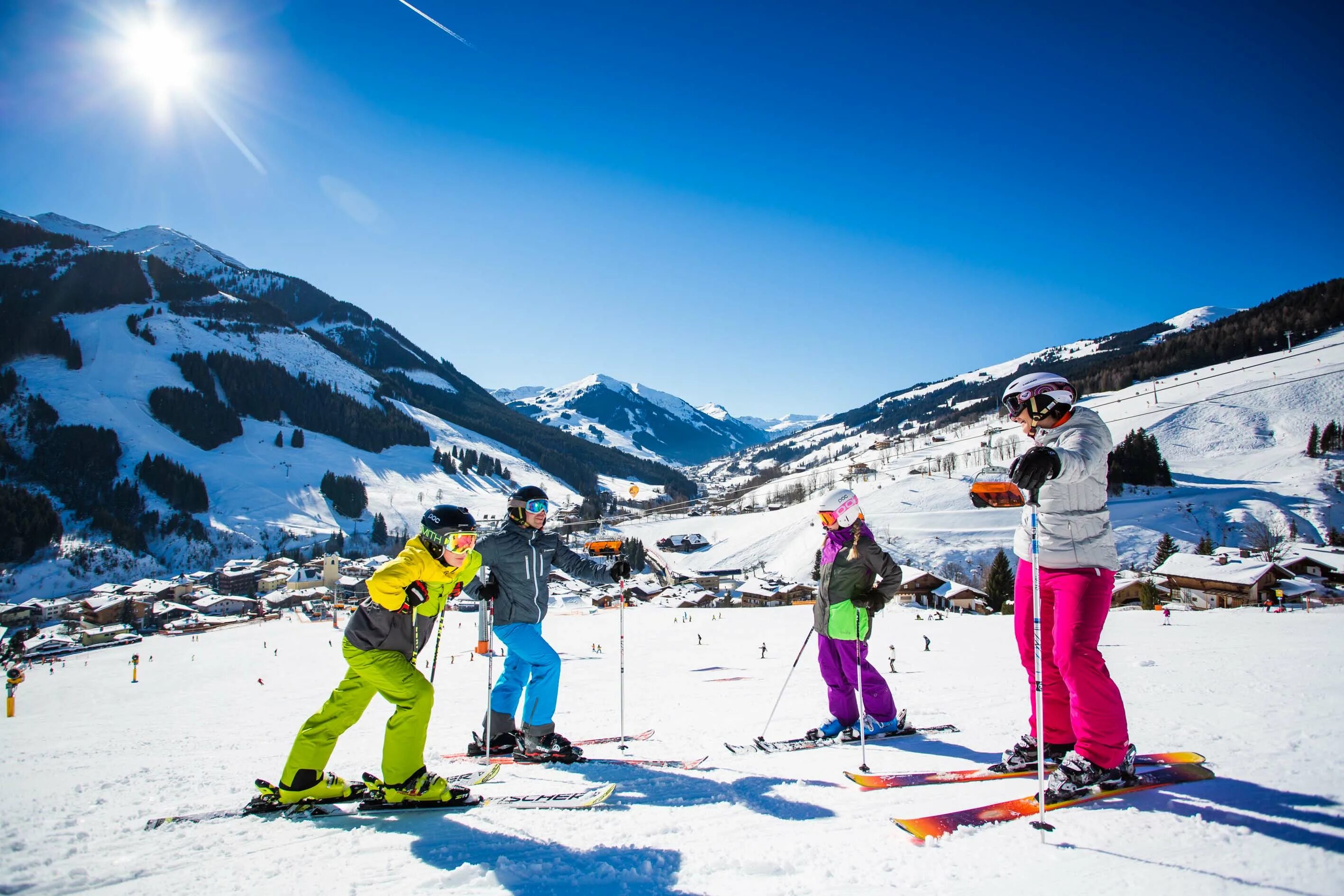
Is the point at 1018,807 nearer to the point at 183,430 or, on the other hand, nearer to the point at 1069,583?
the point at 1069,583

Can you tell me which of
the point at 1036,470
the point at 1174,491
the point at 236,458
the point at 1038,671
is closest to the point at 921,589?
the point at 1038,671

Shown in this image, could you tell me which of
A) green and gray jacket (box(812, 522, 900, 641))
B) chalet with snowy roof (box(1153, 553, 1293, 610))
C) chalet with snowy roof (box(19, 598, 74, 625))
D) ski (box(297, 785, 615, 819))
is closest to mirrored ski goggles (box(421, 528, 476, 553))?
ski (box(297, 785, 615, 819))

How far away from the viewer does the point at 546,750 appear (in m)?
Result: 4.93

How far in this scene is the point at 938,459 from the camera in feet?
410

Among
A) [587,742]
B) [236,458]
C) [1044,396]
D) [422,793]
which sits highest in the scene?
[236,458]

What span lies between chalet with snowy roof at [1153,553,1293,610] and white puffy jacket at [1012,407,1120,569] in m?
43.3

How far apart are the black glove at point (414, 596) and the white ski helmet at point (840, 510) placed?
10.8ft

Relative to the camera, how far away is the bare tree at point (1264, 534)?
203 feet

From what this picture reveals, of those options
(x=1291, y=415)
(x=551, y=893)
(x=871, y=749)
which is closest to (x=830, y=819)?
(x=551, y=893)

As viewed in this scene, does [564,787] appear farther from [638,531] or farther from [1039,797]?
[638,531]

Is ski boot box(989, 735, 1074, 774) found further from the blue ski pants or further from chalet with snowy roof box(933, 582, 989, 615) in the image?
chalet with snowy roof box(933, 582, 989, 615)

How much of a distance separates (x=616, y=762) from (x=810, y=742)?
5.53ft

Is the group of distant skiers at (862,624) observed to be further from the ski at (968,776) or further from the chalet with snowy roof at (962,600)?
the chalet with snowy roof at (962,600)

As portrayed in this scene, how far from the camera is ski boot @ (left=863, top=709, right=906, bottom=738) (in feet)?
16.9
